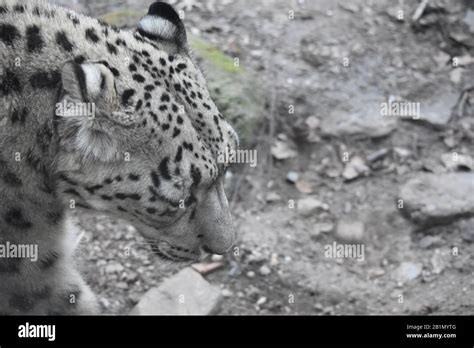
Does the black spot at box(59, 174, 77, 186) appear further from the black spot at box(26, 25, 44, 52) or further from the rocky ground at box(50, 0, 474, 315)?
the rocky ground at box(50, 0, 474, 315)

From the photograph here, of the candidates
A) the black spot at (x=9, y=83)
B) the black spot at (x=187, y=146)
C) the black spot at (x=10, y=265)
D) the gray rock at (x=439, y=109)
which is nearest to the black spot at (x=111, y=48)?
the black spot at (x=9, y=83)

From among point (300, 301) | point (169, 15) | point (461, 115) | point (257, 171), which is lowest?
point (300, 301)

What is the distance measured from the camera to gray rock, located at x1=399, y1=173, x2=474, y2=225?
271 inches

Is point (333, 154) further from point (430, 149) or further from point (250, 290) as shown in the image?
point (250, 290)

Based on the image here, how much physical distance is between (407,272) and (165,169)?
3.01m

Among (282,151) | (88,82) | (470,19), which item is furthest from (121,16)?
(88,82)

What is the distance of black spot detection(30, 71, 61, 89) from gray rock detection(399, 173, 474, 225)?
149 inches

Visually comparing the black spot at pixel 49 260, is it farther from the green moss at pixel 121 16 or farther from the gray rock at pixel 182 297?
the green moss at pixel 121 16

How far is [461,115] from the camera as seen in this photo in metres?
7.73

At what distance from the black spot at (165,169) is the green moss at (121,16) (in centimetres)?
376

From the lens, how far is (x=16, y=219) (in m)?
4.72

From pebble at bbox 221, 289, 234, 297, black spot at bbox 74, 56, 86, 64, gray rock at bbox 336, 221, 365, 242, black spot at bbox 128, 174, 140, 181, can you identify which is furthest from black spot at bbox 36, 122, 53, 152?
gray rock at bbox 336, 221, 365, 242
